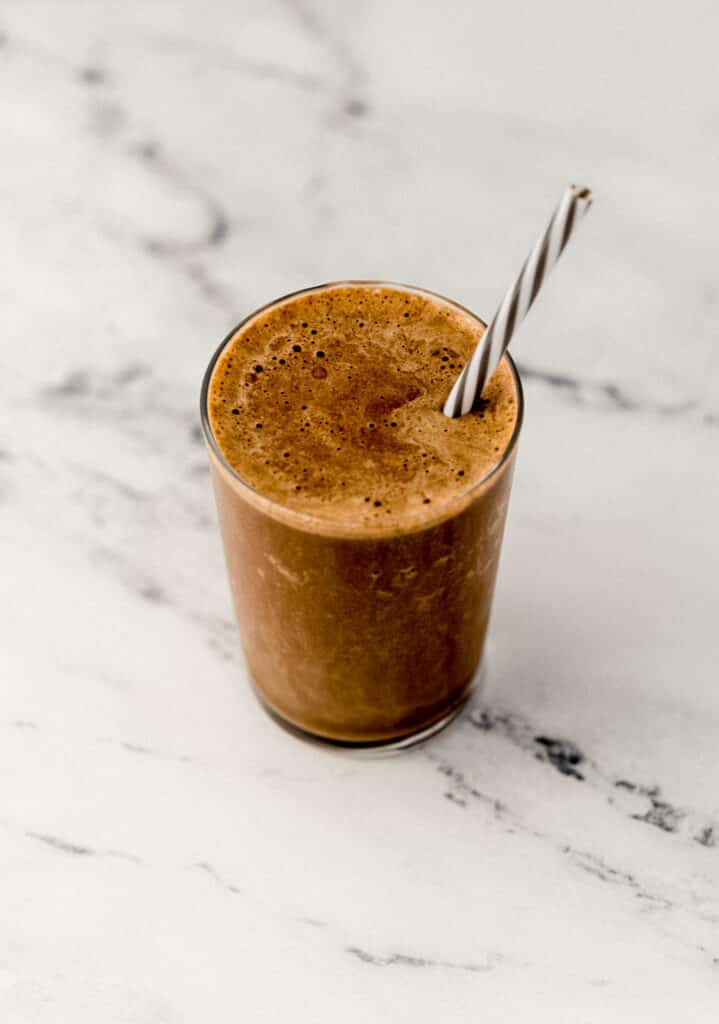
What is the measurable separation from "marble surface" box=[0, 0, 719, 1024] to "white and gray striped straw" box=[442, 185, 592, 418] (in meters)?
0.33

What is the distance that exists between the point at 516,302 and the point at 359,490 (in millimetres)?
173

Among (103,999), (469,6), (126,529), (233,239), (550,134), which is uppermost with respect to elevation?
(469,6)

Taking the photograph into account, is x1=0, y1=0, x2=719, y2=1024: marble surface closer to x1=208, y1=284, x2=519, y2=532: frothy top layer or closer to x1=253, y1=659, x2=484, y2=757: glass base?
x1=253, y1=659, x2=484, y2=757: glass base

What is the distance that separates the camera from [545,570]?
1.28 meters

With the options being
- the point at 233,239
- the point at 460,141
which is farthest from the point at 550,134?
the point at 233,239

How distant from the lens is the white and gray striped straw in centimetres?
86

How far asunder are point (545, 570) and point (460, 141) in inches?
23.3

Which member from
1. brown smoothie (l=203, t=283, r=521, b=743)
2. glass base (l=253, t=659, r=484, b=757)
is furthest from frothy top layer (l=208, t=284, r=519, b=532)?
glass base (l=253, t=659, r=484, b=757)

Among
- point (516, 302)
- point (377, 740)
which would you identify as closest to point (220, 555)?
point (377, 740)

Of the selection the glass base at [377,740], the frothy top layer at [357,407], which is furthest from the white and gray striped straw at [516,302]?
the glass base at [377,740]

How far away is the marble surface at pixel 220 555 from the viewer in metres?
1.06

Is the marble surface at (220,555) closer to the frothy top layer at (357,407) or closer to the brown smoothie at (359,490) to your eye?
the brown smoothie at (359,490)

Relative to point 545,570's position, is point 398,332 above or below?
above

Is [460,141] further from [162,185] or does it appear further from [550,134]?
[162,185]
